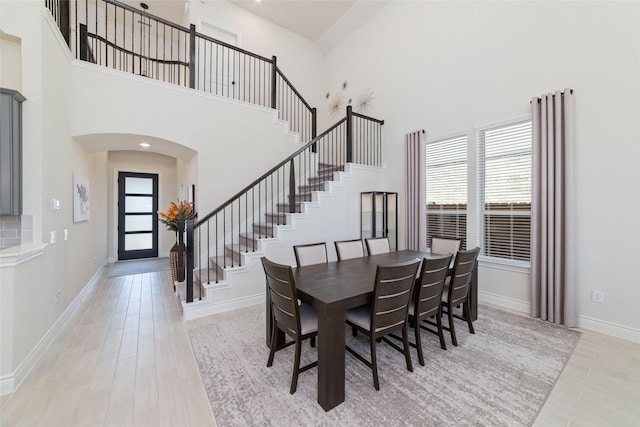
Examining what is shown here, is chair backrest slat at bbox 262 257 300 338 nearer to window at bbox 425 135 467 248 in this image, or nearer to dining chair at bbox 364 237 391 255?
dining chair at bbox 364 237 391 255

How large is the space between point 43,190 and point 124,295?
211 centimetres

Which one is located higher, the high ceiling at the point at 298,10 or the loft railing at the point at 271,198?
the high ceiling at the point at 298,10

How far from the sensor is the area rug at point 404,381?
66.9 inches

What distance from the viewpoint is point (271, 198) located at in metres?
5.08

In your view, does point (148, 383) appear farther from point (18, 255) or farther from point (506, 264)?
point (506, 264)

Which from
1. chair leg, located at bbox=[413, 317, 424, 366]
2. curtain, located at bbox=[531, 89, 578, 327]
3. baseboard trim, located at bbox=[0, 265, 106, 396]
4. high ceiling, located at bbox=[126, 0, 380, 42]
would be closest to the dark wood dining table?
chair leg, located at bbox=[413, 317, 424, 366]

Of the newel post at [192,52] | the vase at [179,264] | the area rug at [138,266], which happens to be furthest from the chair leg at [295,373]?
the area rug at [138,266]

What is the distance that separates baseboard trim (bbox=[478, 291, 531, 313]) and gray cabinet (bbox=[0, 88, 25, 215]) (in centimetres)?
542

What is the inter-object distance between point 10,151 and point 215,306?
2.46 m

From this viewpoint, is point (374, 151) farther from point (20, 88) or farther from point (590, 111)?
point (20, 88)

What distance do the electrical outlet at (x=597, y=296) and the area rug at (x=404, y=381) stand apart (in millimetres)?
438

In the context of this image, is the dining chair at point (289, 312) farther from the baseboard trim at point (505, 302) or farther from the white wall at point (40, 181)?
the baseboard trim at point (505, 302)

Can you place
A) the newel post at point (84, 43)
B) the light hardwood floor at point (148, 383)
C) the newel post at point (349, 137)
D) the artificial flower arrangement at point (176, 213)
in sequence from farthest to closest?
1. the newel post at point (349, 137)
2. the artificial flower arrangement at point (176, 213)
3. the newel post at point (84, 43)
4. the light hardwood floor at point (148, 383)

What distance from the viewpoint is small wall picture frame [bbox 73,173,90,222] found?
3545 mm
